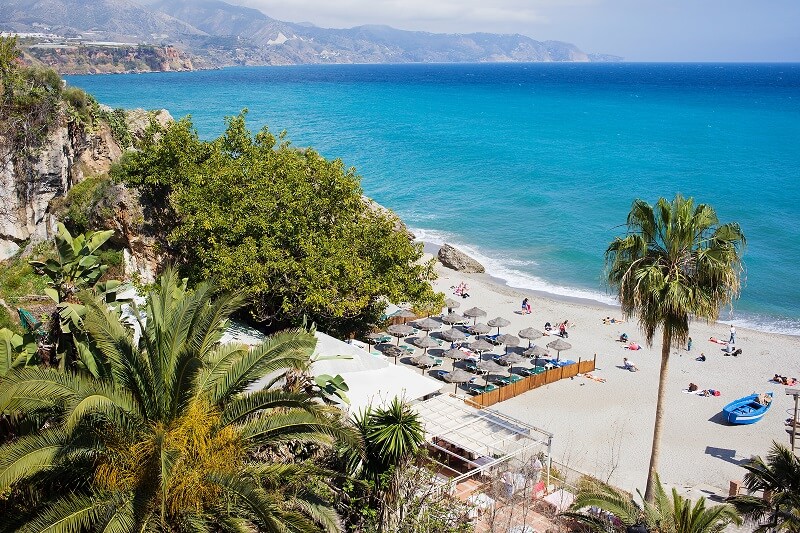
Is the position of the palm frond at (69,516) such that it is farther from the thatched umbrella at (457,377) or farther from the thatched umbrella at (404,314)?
the thatched umbrella at (404,314)

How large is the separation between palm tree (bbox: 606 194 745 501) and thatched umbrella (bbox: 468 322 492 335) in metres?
14.5

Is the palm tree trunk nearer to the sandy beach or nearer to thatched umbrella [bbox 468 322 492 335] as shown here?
the sandy beach

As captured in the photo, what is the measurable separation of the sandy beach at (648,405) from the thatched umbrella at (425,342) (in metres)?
0.95

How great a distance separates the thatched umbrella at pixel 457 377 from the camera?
22562 millimetres

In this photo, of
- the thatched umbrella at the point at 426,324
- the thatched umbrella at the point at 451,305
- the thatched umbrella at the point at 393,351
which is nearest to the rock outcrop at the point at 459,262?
the thatched umbrella at the point at 451,305

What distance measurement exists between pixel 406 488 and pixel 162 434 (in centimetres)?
346

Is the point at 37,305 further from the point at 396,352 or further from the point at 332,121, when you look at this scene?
the point at 332,121

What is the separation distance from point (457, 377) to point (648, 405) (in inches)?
267

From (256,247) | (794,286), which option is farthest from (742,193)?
(256,247)

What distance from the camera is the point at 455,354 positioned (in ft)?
80.5

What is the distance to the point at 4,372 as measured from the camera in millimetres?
8453

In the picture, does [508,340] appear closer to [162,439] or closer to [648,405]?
[648,405]

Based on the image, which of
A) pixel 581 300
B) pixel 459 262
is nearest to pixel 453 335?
pixel 581 300

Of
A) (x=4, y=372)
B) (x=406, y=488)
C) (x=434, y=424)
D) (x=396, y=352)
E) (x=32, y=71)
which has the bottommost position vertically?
(x=396, y=352)
